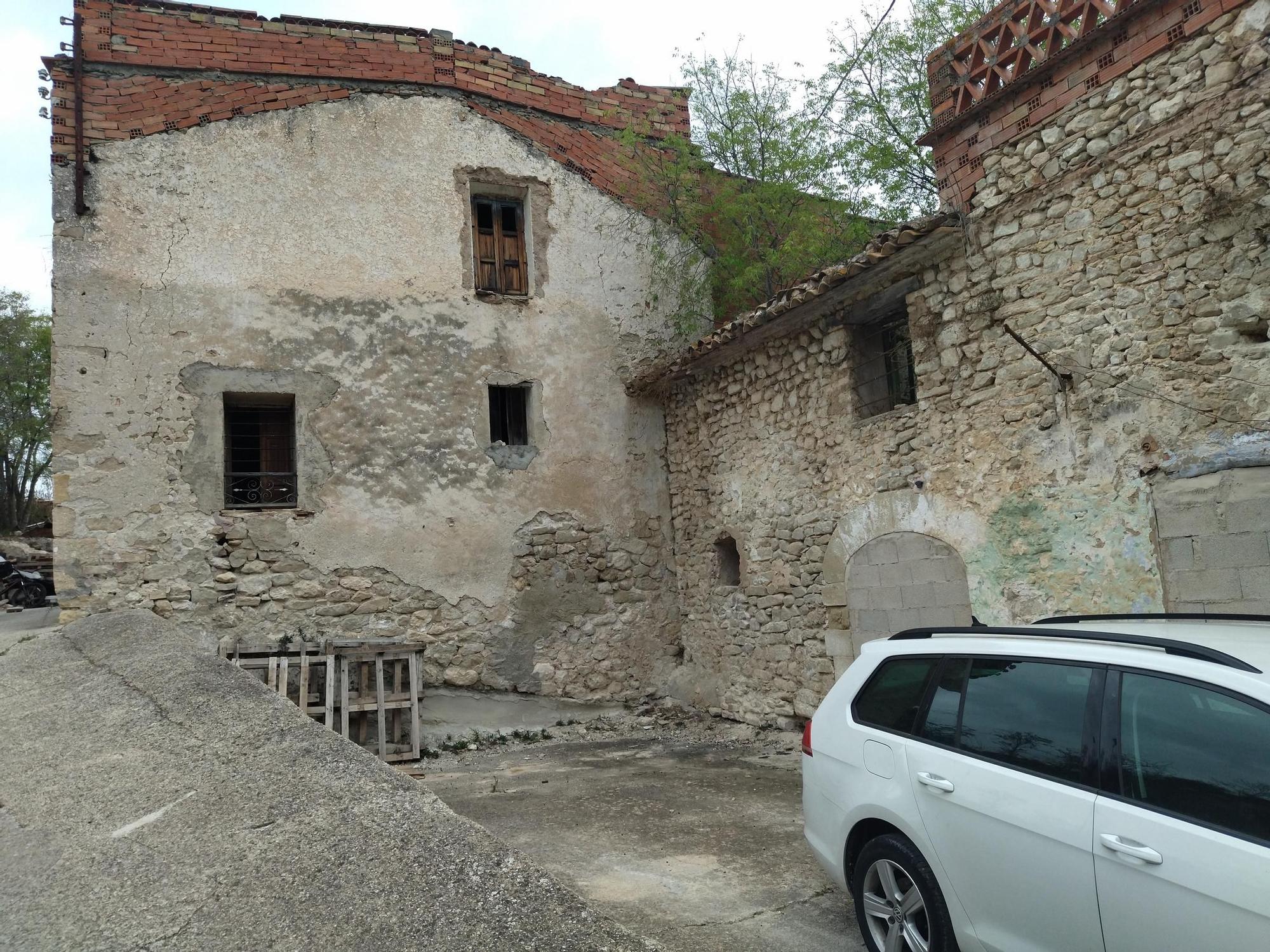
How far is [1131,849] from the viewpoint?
7.79 feet

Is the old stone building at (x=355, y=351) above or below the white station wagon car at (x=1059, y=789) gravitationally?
above

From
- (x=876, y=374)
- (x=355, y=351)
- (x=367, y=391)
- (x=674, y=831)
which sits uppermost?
(x=355, y=351)

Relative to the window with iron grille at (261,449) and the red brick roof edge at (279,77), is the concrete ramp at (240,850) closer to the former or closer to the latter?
the window with iron grille at (261,449)

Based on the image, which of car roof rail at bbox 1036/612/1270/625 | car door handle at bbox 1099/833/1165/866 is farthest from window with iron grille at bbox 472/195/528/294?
car door handle at bbox 1099/833/1165/866

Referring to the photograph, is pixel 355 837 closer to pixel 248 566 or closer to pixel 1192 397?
pixel 1192 397

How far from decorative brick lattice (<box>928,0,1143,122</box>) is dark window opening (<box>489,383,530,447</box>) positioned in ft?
17.6

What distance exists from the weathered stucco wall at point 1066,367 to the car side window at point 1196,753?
10.6ft

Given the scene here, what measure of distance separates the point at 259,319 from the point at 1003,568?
7.58m

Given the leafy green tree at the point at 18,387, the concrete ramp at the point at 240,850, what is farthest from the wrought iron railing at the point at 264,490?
the leafy green tree at the point at 18,387

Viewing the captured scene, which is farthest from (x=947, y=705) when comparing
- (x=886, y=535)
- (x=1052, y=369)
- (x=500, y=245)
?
(x=500, y=245)

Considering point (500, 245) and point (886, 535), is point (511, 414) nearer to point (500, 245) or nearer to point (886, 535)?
point (500, 245)

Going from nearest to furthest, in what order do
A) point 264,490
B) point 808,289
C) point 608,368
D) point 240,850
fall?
point 240,850, point 808,289, point 264,490, point 608,368

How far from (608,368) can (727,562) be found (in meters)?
2.77

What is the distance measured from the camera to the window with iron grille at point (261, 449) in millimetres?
9203
